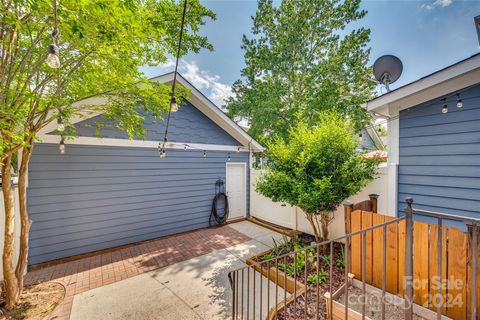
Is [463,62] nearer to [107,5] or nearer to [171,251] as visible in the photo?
[107,5]

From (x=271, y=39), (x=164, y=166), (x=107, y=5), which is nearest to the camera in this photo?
(x=107, y=5)

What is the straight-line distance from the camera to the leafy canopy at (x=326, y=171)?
12.6 feet

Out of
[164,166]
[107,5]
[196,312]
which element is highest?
[107,5]

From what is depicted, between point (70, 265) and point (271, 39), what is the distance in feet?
34.8

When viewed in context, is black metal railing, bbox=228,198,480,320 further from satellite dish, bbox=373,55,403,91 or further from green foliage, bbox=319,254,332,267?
satellite dish, bbox=373,55,403,91

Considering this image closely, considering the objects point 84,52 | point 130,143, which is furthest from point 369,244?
point 130,143

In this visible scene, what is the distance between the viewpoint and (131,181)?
17.3 feet

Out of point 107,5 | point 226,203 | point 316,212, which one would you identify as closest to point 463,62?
point 316,212

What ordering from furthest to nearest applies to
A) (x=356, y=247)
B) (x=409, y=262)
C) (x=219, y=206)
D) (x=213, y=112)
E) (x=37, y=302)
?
(x=219, y=206) < (x=213, y=112) < (x=356, y=247) < (x=37, y=302) < (x=409, y=262)

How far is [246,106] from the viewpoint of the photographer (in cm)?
962

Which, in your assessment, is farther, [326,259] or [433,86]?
[326,259]

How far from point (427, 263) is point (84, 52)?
521 centimetres

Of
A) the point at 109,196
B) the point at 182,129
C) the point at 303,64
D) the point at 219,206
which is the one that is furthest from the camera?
the point at 303,64

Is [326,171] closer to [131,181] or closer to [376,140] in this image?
[131,181]
